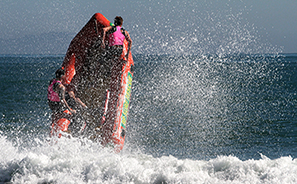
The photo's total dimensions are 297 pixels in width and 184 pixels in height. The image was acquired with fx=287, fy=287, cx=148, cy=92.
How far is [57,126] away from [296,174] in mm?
3330

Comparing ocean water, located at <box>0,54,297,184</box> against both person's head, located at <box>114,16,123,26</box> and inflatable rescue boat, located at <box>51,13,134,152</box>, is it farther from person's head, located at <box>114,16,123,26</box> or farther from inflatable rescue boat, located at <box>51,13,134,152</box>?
person's head, located at <box>114,16,123,26</box>

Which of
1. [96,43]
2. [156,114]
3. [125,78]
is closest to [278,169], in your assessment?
[125,78]

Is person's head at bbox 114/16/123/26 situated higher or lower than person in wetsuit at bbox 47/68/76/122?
higher

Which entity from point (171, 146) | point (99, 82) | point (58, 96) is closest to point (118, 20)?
point (99, 82)

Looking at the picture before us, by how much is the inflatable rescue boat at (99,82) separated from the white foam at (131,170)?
68 centimetres

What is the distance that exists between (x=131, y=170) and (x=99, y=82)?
7.55 ft

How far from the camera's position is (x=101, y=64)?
5266 millimetres

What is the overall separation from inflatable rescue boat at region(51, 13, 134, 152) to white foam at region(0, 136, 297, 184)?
2.24ft

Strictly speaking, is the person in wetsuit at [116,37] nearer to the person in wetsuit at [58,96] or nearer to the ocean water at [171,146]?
the person in wetsuit at [58,96]

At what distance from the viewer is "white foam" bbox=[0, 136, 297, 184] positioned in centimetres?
328

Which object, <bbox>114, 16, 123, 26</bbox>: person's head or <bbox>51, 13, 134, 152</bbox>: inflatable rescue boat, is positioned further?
<bbox>114, 16, 123, 26</bbox>: person's head

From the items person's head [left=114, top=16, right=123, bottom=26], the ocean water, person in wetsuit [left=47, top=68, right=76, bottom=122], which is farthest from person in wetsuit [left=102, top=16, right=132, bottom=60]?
the ocean water

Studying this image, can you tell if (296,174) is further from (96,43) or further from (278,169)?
(96,43)

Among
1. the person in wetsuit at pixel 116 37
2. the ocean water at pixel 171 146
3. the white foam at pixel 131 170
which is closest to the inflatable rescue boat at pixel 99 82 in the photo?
the person in wetsuit at pixel 116 37
